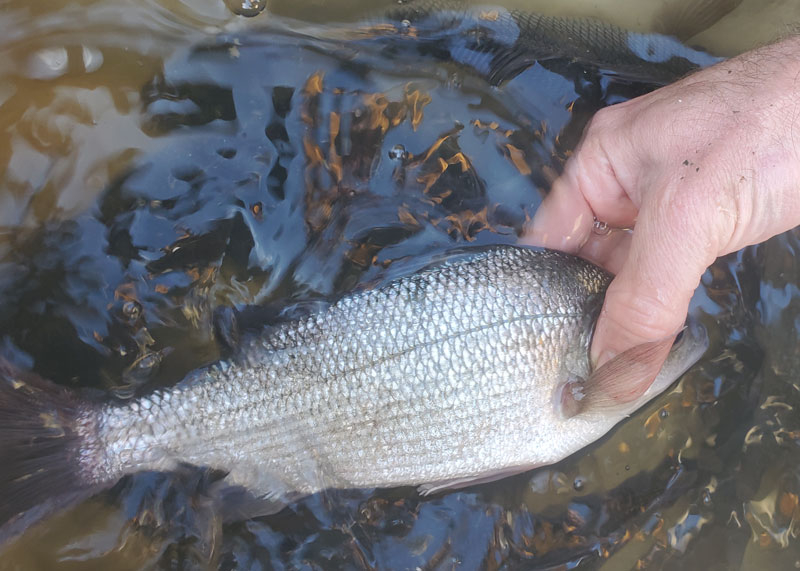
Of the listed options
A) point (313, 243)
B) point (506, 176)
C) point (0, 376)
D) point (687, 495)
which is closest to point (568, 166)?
point (506, 176)

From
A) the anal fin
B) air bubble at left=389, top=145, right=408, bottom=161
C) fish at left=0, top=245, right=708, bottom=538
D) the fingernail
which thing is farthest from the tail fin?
the fingernail

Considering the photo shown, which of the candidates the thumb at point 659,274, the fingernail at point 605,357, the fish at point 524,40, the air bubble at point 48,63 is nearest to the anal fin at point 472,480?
the fingernail at point 605,357

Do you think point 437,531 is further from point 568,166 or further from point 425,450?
point 568,166

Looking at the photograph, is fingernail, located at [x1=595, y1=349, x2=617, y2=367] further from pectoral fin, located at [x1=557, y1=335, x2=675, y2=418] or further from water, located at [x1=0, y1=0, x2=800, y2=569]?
water, located at [x1=0, y1=0, x2=800, y2=569]

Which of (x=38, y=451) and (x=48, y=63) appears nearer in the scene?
(x=38, y=451)

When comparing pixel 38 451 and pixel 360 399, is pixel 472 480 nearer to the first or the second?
pixel 360 399

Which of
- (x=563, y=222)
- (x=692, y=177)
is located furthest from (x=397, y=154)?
(x=692, y=177)
